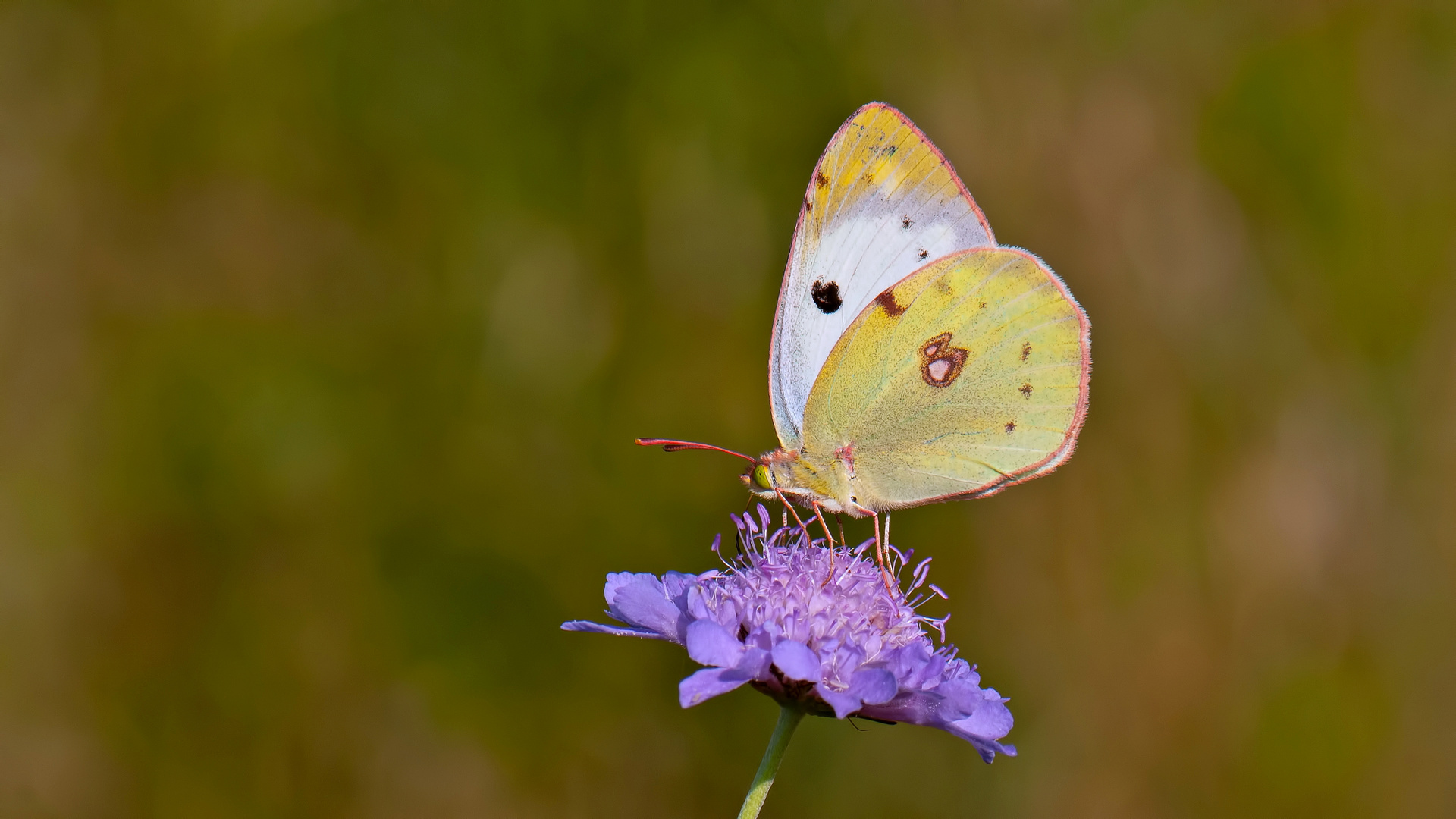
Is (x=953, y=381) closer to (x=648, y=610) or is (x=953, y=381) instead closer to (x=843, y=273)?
(x=843, y=273)

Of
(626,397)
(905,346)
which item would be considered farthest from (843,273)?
(626,397)

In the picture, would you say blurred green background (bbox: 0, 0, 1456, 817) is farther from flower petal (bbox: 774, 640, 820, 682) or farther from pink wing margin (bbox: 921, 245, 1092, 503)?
flower petal (bbox: 774, 640, 820, 682)

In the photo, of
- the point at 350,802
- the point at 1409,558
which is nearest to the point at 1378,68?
the point at 1409,558

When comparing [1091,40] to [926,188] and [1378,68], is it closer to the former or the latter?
[1378,68]

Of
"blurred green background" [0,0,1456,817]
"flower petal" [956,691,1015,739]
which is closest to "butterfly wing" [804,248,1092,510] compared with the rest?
"flower petal" [956,691,1015,739]

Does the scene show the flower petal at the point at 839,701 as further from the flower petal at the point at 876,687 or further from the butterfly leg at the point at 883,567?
the butterfly leg at the point at 883,567

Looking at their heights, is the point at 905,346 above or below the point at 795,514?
above
